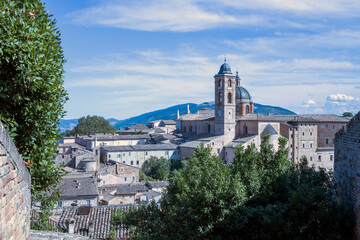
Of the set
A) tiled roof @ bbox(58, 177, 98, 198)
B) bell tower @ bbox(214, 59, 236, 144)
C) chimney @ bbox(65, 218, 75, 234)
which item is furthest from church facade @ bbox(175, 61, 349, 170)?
chimney @ bbox(65, 218, 75, 234)

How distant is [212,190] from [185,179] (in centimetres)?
166

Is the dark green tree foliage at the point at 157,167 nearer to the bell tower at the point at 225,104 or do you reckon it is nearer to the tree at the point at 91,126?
the bell tower at the point at 225,104

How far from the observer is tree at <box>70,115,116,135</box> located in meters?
98.9

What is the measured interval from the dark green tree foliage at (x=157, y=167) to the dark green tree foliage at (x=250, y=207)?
131 feet

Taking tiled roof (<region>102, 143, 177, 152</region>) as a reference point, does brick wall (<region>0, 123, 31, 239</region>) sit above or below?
above

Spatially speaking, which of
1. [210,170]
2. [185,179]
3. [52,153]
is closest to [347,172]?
[210,170]

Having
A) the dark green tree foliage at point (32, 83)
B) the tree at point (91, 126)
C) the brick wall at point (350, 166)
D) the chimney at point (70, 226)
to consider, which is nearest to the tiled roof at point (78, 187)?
the chimney at point (70, 226)

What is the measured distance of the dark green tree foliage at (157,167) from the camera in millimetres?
52594

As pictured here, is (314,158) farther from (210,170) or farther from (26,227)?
(26,227)

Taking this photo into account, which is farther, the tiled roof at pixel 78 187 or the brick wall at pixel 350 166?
the tiled roof at pixel 78 187

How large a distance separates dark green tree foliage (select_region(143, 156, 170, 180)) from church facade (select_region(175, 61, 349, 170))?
167 inches

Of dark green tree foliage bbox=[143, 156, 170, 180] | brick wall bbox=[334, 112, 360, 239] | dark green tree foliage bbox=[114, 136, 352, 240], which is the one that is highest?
brick wall bbox=[334, 112, 360, 239]

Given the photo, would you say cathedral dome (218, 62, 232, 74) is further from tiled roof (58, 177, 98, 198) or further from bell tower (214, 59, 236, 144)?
tiled roof (58, 177, 98, 198)

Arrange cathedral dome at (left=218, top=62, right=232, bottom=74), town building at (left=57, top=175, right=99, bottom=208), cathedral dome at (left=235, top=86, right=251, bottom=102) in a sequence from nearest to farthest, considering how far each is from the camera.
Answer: town building at (left=57, top=175, right=99, bottom=208) < cathedral dome at (left=218, top=62, right=232, bottom=74) < cathedral dome at (left=235, top=86, right=251, bottom=102)
